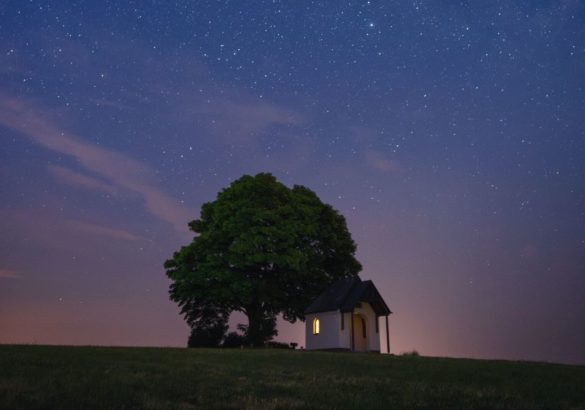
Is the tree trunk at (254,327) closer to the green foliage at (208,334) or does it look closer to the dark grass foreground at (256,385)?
the green foliage at (208,334)

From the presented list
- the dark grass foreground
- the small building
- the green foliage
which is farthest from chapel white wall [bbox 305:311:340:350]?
the dark grass foreground

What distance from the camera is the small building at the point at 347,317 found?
152 ft

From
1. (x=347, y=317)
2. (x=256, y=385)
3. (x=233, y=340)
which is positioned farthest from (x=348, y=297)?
(x=256, y=385)

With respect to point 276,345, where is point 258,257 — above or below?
above

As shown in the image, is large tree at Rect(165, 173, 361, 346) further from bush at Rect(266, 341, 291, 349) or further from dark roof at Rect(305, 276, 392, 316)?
dark roof at Rect(305, 276, 392, 316)

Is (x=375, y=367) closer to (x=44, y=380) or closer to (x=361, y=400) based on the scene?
(x=361, y=400)

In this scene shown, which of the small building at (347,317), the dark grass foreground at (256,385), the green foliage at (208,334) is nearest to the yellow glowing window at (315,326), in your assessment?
the small building at (347,317)

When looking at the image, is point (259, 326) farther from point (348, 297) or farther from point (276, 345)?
point (348, 297)

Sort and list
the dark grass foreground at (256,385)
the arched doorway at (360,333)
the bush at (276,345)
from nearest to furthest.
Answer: the dark grass foreground at (256,385), the bush at (276,345), the arched doorway at (360,333)

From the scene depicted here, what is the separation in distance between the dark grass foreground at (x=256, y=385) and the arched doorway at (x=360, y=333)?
24.9m

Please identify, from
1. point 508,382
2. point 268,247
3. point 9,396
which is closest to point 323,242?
point 268,247

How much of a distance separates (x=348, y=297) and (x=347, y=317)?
206cm

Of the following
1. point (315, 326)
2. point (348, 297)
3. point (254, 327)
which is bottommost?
point (254, 327)

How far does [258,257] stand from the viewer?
4650 centimetres
